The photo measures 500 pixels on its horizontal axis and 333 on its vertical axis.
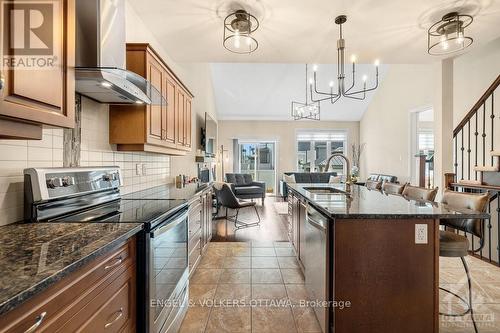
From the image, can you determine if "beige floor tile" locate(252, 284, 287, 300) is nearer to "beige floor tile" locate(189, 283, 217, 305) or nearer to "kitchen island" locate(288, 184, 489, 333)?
"beige floor tile" locate(189, 283, 217, 305)

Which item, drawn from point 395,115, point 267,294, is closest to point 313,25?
point 267,294

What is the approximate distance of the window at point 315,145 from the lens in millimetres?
9062

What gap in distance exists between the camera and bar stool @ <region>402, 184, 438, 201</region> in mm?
2381

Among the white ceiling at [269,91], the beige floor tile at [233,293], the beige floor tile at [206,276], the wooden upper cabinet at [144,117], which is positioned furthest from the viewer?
the white ceiling at [269,91]

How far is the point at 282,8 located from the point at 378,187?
8.50 feet

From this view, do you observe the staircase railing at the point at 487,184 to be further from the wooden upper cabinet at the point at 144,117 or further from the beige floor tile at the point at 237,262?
the wooden upper cabinet at the point at 144,117

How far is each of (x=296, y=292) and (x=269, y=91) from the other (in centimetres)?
645

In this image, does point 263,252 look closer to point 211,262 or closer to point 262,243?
point 262,243

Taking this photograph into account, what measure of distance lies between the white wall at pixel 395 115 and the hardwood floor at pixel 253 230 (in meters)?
3.48

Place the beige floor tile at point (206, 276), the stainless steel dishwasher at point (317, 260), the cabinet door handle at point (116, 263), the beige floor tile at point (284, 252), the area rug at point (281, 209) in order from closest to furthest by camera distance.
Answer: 1. the cabinet door handle at point (116, 263)
2. the stainless steel dishwasher at point (317, 260)
3. the beige floor tile at point (206, 276)
4. the beige floor tile at point (284, 252)
5. the area rug at point (281, 209)

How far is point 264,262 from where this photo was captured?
3.01m

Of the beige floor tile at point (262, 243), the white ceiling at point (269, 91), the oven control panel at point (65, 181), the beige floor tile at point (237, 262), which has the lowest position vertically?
the beige floor tile at point (237, 262)

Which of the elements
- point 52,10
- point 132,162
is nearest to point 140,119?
point 132,162

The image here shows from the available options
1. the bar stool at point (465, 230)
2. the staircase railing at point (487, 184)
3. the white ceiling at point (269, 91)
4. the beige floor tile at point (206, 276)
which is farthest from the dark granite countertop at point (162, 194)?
the white ceiling at point (269, 91)
